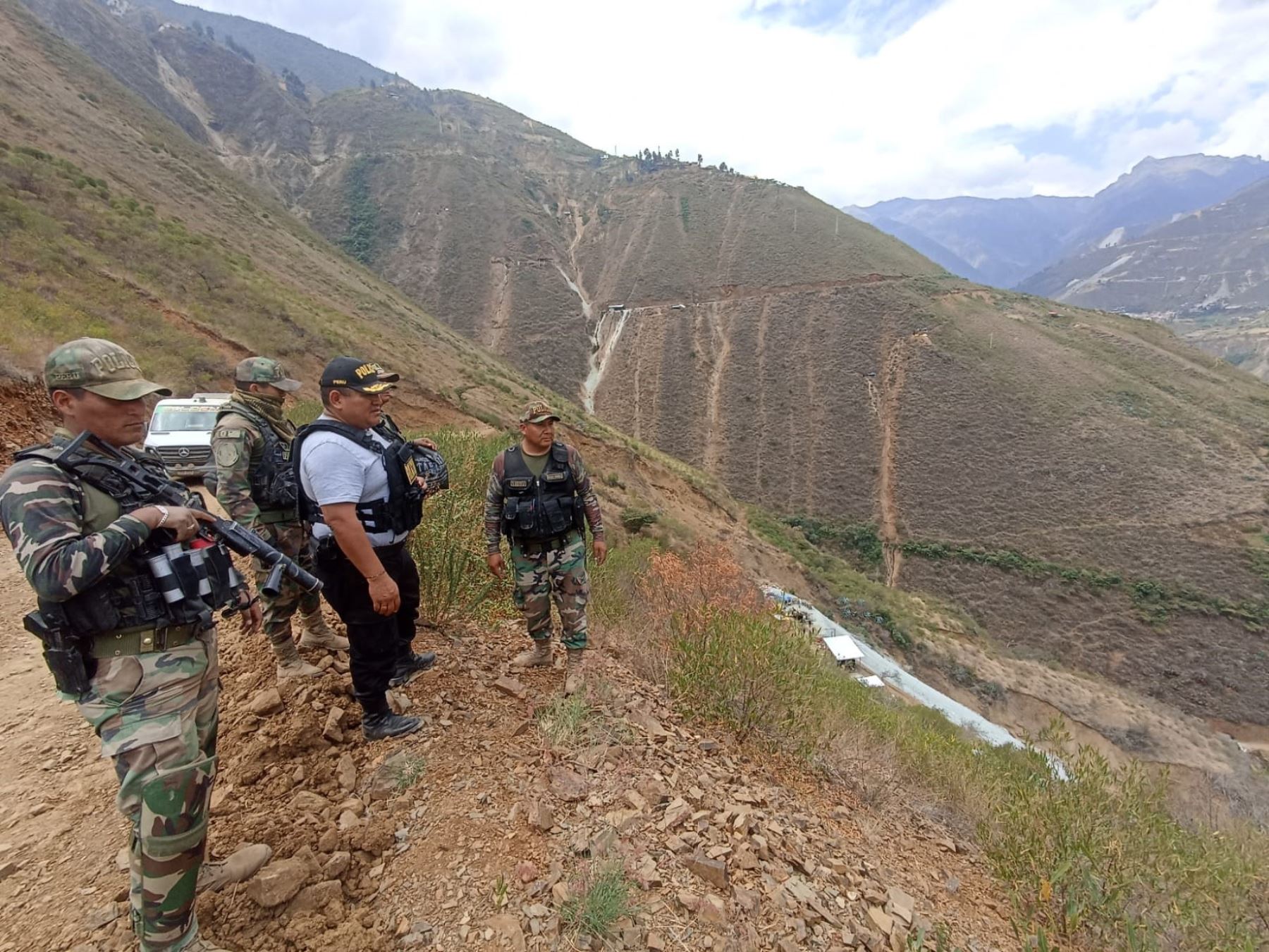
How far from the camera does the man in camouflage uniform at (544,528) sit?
328cm

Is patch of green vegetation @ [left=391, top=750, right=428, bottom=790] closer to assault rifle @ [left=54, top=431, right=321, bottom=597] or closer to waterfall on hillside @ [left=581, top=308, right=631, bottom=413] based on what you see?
assault rifle @ [left=54, top=431, right=321, bottom=597]

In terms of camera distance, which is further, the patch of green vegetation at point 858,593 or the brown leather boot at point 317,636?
the patch of green vegetation at point 858,593

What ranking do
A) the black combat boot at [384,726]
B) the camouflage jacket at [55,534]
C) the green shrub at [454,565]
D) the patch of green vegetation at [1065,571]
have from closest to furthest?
the camouflage jacket at [55,534] → the black combat boot at [384,726] → the green shrub at [454,565] → the patch of green vegetation at [1065,571]

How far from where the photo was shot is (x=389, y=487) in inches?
100.0

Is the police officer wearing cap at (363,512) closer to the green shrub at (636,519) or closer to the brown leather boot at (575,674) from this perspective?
the brown leather boot at (575,674)

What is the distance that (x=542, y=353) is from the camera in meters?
43.1

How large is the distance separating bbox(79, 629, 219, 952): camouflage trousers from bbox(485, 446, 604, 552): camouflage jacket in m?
1.78

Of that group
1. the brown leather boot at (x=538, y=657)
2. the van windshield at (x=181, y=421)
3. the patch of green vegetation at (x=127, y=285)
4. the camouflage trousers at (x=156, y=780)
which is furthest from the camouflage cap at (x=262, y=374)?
the patch of green vegetation at (x=127, y=285)

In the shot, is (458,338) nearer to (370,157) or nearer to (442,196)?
(442,196)

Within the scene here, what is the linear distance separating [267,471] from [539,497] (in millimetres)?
1548

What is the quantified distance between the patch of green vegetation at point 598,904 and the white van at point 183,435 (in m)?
7.70

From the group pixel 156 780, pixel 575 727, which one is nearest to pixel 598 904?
pixel 575 727

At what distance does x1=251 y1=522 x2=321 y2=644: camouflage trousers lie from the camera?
10.1ft

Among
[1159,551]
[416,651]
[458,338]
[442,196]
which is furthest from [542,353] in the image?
[416,651]
